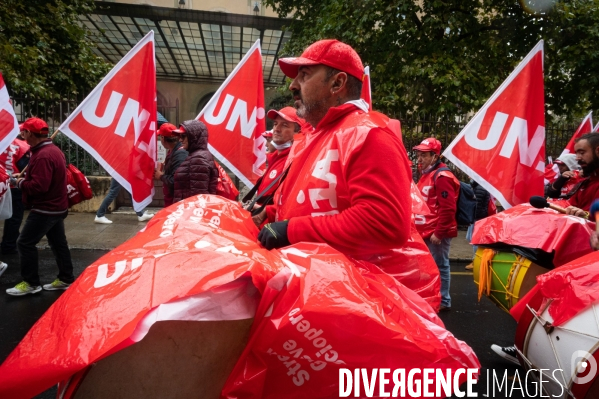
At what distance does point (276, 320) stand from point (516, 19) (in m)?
12.9

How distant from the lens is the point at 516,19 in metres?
11.7

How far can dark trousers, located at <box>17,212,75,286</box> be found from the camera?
4980mm

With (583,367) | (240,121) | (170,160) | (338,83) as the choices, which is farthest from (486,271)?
(240,121)

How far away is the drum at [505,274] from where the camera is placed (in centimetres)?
288

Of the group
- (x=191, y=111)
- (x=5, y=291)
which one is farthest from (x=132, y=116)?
(x=191, y=111)

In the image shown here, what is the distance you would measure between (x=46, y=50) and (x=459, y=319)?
1089cm

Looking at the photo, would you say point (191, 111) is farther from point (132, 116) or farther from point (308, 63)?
point (308, 63)

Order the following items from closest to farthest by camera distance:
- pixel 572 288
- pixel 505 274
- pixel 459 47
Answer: pixel 572 288, pixel 505 274, pixel 459 47

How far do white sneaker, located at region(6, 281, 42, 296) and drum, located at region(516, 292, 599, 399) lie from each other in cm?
500

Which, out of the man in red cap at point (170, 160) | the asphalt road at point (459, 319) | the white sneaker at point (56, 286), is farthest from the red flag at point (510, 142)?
the white sneaker at point (56, 286)

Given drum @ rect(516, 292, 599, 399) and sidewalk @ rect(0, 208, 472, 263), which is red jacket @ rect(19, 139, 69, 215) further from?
drum @ rect(516, 292, 599, 399)

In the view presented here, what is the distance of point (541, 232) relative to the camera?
277cm

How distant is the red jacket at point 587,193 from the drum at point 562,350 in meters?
1.86

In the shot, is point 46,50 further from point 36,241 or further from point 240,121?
point 36,241
